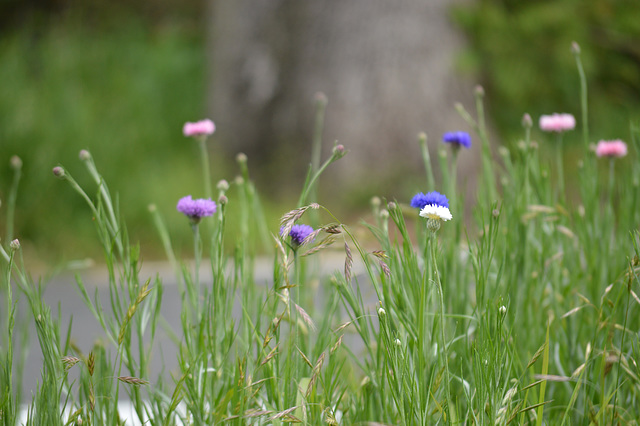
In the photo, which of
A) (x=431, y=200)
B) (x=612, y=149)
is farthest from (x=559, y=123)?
(x=431, y=200)

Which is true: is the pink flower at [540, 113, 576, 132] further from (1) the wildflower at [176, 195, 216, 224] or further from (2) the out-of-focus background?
(2) the out-of-focus background

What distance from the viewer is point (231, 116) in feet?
19.0

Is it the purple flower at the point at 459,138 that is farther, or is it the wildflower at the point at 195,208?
the purple flower at the point at 459,138

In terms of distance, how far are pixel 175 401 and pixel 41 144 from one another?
4040mm

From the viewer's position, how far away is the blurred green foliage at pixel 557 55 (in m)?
4.80

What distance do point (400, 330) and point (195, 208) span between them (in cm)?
40

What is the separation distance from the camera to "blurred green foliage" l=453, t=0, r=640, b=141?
4805 mm

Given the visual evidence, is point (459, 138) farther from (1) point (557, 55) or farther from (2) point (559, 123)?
(1) point (557, 55)

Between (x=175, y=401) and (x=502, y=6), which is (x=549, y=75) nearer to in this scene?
(x=502, y=6)

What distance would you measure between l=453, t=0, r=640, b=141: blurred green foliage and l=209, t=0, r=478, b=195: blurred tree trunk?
0.33m

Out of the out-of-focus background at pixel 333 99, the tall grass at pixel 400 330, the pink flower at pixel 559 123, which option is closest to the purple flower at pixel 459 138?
the tall grass at pixel 400 330

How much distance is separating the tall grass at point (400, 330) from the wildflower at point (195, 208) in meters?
0.04

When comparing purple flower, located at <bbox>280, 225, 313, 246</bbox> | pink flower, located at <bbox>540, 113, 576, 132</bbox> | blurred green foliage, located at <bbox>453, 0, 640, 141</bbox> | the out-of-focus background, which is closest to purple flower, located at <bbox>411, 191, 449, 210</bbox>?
purple flower, located at <bbox>280, 225, 313, 246</bbox>

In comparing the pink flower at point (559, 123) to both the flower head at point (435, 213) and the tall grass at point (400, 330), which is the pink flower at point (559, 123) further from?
the flower head at point (435, 213)
